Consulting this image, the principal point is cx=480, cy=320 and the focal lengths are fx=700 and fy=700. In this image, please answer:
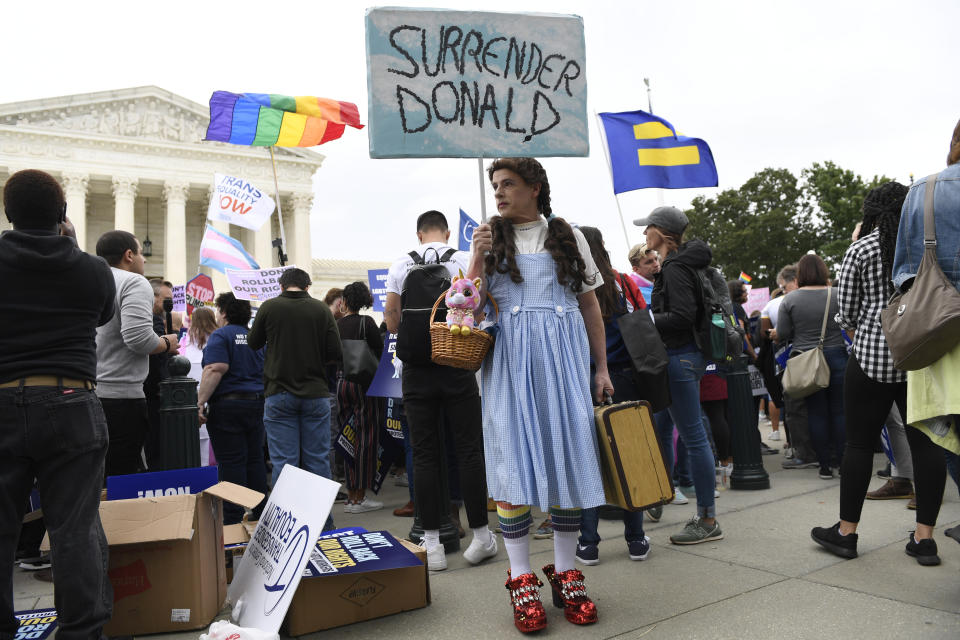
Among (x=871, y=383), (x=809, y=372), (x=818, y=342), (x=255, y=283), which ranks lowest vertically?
(x=809, y=372)

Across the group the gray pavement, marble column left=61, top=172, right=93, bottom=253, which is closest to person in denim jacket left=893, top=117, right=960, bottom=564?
the gray pavement

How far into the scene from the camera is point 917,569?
3270 millimetres

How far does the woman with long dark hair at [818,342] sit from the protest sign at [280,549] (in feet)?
15.3

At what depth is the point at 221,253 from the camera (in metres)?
11.5

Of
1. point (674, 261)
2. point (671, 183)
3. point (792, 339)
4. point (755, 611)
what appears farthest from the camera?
point (671, 183)

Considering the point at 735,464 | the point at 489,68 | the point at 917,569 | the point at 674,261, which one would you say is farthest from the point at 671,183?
the point at 917,569

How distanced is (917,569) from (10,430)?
3.86 m

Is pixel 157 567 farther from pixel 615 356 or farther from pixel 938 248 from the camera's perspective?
pixel 938 248

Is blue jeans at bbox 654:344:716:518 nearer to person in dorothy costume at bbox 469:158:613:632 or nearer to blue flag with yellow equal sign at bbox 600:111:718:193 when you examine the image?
person in dorothy costume at bbox 469:158:613:632

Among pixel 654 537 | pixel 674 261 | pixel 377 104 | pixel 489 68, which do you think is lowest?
pixel 654 537

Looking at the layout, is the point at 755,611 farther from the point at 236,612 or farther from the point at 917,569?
the point at 236,612

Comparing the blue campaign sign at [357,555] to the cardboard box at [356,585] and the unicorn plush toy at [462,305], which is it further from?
the unicorn plush toy at [462,305]

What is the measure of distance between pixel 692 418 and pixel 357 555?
1.98 m

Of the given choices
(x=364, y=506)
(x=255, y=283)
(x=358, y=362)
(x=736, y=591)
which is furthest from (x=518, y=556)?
(x=255, y=283)
